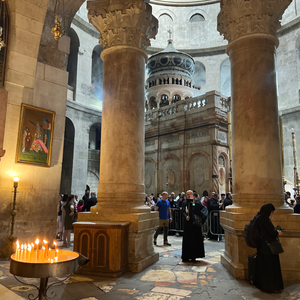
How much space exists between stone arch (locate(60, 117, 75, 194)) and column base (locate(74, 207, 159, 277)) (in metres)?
16.4

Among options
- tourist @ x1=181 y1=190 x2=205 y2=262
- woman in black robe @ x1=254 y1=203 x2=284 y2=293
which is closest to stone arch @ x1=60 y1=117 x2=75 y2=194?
tourist @ x1=181 y1=190 x2=205 y2=262

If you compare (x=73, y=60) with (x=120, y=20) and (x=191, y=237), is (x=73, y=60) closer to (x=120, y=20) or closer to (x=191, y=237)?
(x=120, y=20)

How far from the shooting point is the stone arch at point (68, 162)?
22.5 m

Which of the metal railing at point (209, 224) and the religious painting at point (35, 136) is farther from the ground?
the religious painting at point (35, 136)

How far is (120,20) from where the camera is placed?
7.13 metres

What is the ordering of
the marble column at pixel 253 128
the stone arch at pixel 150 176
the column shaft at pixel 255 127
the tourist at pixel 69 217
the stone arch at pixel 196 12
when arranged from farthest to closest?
1. the stone arch at pixel 196 12
2. the stone arch at pixel 150 176
3. the tourist at pixel 69 217
4. the column shaft at pixel 255 127
5. the marble column at pixel 253 128

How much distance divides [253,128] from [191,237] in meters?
3.00

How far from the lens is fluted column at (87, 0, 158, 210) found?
6.79m

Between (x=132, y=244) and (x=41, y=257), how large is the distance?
3.14 m

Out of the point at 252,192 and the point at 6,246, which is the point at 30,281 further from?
the point at 252,192

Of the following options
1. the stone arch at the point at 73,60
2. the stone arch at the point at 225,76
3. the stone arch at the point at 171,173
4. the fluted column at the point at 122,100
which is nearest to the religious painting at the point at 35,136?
the fluted column at the point at 122,100

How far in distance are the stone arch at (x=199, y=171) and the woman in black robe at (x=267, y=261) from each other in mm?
11583

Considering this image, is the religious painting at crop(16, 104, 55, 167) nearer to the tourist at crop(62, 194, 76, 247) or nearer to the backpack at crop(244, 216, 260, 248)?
the tourist at crop(62, 194, 76, 247)

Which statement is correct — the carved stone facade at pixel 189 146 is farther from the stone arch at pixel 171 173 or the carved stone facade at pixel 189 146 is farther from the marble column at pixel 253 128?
the marble column at pixel 253 128
